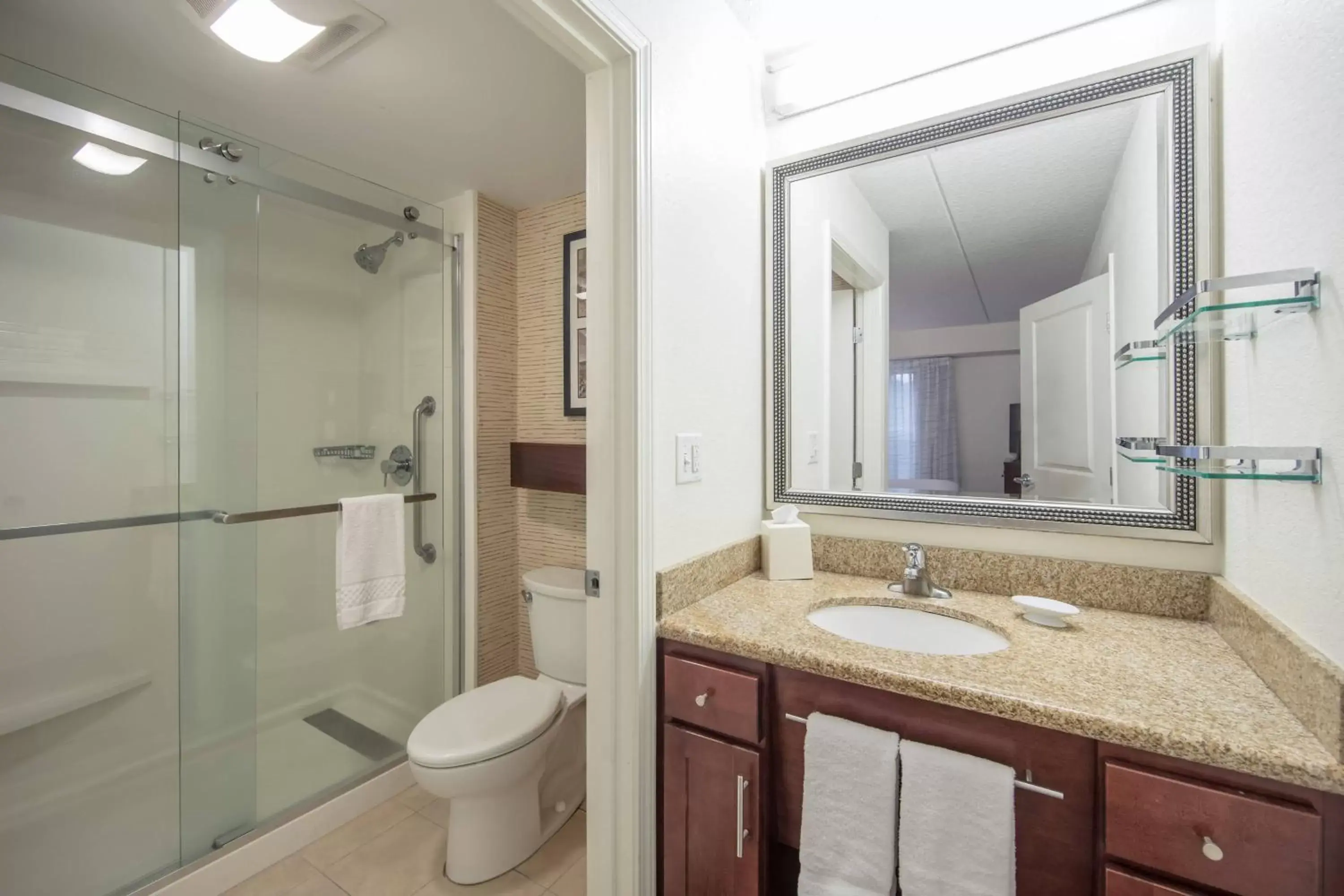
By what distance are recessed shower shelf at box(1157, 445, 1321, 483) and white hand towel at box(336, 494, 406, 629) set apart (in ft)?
6.82

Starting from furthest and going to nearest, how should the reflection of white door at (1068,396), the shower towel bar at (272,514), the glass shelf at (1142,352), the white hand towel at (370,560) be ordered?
the white hand towel at (370,560) < the shower towel bar at (272,514) < the reflection of white door at (1068,396) < the glass shelf at (1142,352)

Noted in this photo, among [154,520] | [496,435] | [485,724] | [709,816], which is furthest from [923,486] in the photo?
[154,520]

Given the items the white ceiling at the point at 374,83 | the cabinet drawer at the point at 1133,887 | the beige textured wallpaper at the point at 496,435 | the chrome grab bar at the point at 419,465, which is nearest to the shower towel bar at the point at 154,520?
the chrome grab bar at the point at 419,465

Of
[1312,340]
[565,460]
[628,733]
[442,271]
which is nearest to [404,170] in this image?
[442,271]

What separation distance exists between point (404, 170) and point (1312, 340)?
7.87 feet

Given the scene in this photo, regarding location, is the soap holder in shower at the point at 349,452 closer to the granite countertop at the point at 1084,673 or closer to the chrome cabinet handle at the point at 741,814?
the granite countertop at the point at 1084,673

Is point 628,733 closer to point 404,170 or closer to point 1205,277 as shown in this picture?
point 1205,277

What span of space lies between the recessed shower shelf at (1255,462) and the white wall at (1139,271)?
23 cm

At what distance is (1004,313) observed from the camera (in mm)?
1297

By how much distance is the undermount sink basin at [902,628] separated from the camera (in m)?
1.14

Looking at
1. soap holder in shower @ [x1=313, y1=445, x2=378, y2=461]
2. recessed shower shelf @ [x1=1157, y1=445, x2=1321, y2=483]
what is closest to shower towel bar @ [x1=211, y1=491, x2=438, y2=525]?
soap holder in shower @ [x1=313, y1=445, x2=378, y2=461]

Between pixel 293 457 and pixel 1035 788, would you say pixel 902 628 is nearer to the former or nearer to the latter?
pixel 1035 788

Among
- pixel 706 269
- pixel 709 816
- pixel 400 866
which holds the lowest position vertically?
pixel 400 866

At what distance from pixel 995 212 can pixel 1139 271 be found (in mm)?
345
